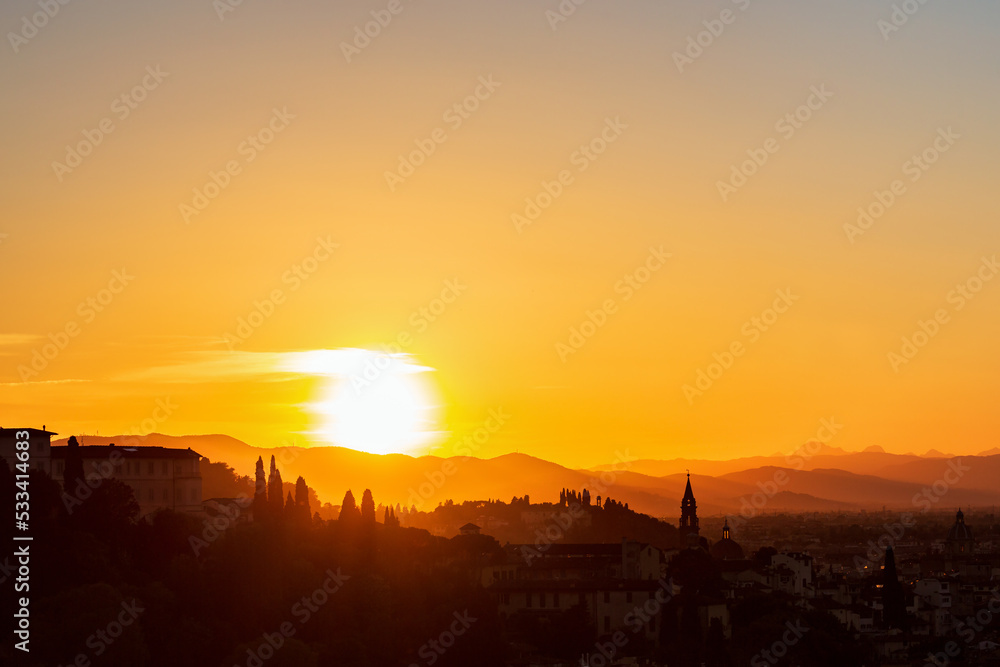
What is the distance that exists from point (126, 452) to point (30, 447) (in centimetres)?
653

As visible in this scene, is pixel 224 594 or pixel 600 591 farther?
pixel 600 591

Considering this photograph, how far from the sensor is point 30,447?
246ft

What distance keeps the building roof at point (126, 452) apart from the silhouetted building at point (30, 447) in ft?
3.69

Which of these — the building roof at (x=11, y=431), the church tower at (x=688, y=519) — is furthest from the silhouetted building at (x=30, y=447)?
the church tower at (x=688, y=519)

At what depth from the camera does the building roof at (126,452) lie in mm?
78438

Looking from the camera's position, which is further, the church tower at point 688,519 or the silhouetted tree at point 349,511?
the church tower at point 688,519

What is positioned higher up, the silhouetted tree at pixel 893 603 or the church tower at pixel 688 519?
the church tower at pixel 688 519

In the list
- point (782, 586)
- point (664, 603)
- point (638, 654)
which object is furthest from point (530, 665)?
point (782, 586)

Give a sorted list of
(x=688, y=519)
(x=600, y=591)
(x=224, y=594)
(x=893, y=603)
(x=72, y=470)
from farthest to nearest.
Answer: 1. (x=688, y=519)
2. (x=893, y=603)
3. (x=600, y=591)
4. (x=72, y=470)
5. (x=224, y=594)

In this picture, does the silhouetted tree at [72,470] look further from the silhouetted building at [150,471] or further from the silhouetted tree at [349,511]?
the silhouetted tree at [349,511]

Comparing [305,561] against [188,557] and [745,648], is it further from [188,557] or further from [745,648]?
[745,648]

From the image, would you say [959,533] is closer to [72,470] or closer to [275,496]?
[275,496]

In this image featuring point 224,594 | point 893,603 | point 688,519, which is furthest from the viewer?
point 688,519

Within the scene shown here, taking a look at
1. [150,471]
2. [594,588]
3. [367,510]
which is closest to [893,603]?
[594,588]
